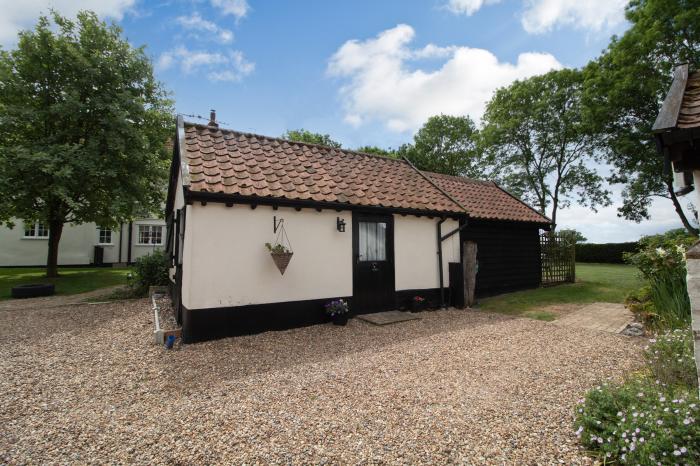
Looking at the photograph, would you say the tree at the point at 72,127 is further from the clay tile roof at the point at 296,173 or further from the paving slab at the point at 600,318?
the paving slab at the point at 600,318

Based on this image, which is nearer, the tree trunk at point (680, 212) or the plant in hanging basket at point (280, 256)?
the plant in hanging basket at point (280, 256)

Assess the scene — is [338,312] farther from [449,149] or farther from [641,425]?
[449,149]

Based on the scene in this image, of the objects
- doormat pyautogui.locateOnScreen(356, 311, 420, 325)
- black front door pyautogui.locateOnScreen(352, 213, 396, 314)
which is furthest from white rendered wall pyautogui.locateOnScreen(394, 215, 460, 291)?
doormat pyautogui.locateOnScreen(356, 311, 420, 325)

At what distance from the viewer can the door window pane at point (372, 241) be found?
805 cm

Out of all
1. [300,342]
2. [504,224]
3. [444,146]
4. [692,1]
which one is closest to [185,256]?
[300,342]

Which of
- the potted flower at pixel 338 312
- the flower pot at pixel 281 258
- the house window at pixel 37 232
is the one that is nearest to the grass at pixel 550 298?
the potted flower at pixel 338 312

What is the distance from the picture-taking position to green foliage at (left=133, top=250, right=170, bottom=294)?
452 inches

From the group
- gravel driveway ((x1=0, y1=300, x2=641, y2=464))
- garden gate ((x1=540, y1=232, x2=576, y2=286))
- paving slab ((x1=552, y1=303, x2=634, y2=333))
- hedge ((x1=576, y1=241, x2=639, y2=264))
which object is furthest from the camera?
hedge ((x1=576, y1=241, x2=639, y2=264))

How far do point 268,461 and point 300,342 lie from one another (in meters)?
3.35

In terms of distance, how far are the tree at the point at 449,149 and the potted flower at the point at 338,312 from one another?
89.9ft

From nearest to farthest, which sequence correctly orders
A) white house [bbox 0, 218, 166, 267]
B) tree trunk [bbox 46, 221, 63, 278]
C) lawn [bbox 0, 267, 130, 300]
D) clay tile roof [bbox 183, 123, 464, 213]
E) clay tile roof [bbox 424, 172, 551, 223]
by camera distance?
1. clay tile roof [bbox 183, 123, 464, 213]
2. clay tile roof [bbox 424, 172, 551, 223]
3. lawn [bbox 0, 267, 130, 300]
4. tree trunk [bbox 46, 221, 63, 278]
5. white house [bbox 0, 218, 166, 267]

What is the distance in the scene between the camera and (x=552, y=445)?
9.34 feet

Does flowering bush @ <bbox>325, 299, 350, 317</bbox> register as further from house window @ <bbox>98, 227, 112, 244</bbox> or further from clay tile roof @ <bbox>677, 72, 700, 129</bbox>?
house window @ <bbox>98, 227, 112, 244</bbox>

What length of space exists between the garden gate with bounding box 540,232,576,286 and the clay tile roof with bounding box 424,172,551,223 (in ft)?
3.88
